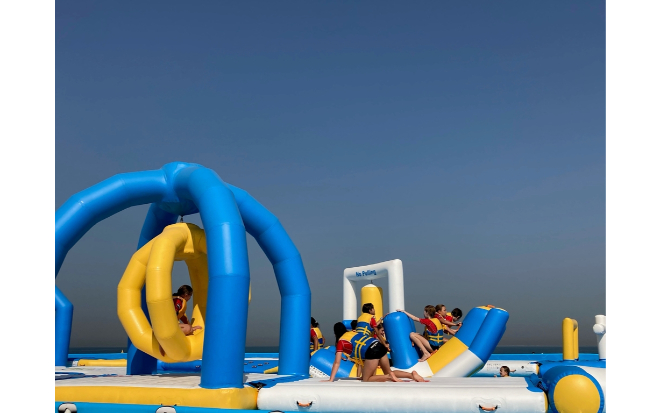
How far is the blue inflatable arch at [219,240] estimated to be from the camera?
17.4 ft

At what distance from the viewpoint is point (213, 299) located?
17.5 feet

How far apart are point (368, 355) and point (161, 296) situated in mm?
2102

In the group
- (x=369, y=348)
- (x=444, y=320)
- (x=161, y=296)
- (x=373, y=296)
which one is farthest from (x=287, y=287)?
(x=373, y=296)

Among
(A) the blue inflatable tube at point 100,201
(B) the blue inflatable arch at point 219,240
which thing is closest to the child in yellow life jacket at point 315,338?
(B) the blue inflatable arch at point 219,240

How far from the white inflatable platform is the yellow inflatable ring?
3.91ft

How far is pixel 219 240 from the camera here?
17.9 feet

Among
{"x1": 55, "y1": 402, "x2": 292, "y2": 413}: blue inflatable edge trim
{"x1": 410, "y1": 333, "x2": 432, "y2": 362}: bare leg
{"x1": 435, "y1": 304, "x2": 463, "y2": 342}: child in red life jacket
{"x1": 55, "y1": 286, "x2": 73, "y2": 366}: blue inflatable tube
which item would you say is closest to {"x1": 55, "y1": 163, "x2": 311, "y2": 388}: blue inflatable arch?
{"x1": 55, "y1": 402, "x2": 292, "y2": 413}: blue inflatable edge trim

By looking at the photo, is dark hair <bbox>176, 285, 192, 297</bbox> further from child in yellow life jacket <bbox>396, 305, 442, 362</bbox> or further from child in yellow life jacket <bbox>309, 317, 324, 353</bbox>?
child in yellow life jacket <bbox>309, 317, 324, 353</bbox>

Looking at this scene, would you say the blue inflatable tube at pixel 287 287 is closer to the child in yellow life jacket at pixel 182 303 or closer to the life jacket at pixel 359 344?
the life jacket at pixel 359 344

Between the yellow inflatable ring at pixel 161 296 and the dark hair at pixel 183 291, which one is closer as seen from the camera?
the yellow inflatable ring at pixel 161 296

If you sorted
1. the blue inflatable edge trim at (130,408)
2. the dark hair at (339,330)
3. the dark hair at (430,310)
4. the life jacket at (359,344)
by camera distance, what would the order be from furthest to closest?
the dark hair at (430,310) < the dark hair at (339,330) < the life jacket at (359,344) < the blue inflatable edge trim at (130,408)

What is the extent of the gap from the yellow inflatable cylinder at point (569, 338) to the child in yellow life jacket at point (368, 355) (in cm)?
581

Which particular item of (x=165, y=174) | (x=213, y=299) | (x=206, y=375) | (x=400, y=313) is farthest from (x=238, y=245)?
(x=400, y=313)
